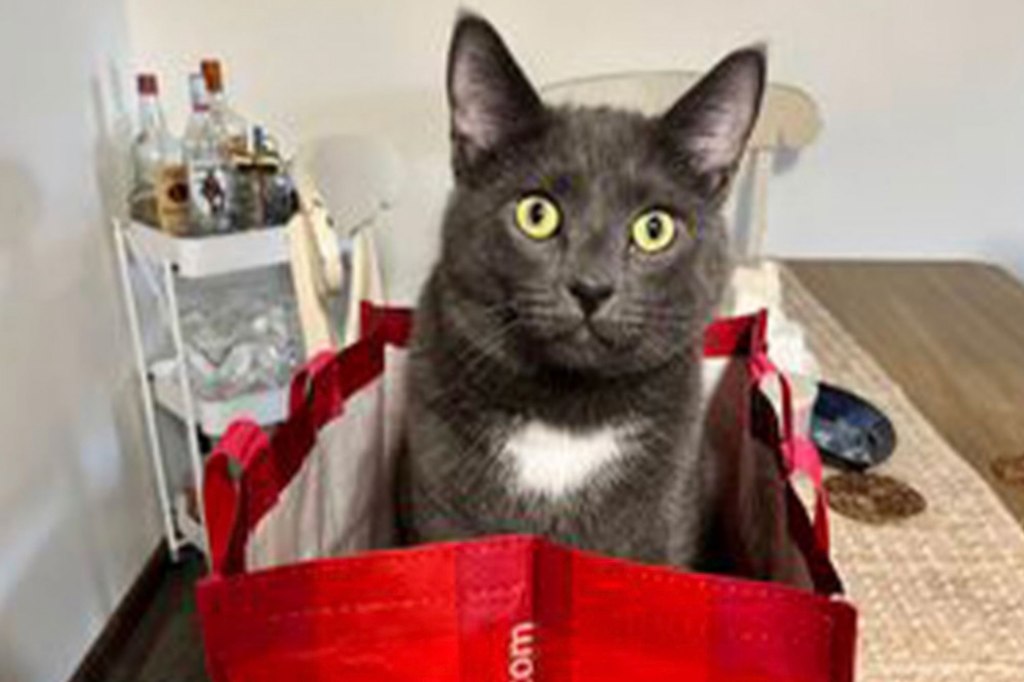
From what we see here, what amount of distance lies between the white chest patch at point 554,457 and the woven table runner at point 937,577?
246 mm

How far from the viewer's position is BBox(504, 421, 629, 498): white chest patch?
26.7 inches

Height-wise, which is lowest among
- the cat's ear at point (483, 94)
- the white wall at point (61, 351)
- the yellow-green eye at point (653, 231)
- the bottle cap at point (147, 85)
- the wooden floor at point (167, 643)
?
the wooden floor at point (167, 643)

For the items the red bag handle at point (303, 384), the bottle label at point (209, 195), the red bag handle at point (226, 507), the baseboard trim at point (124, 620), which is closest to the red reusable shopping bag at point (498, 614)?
the red bag handle at point (226, 507)

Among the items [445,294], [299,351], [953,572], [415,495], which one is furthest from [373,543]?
[299,351]

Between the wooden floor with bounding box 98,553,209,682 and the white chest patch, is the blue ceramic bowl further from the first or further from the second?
the wooden floor with bounding box 98,553,209,682

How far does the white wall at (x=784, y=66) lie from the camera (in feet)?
5.78

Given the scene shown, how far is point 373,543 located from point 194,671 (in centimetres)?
110

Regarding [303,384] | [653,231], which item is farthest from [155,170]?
[653,231]

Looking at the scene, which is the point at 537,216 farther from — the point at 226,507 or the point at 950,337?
the point at 950,337

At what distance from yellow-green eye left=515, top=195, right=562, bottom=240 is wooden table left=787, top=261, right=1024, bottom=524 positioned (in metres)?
0.56

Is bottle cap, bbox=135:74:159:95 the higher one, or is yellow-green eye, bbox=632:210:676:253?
bottle cap, bbox=135:74:159:95

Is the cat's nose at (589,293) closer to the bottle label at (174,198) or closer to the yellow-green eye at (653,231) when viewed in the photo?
the yellow-green eye at (653,231)

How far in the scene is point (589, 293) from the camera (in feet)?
1.94

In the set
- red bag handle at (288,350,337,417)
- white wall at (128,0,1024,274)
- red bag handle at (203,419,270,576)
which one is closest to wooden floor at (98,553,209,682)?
white wall at (128,0,1024,274)
